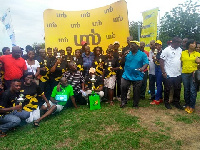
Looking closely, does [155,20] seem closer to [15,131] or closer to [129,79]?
[129,79]

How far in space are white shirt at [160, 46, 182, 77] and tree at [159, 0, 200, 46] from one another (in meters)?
7.49

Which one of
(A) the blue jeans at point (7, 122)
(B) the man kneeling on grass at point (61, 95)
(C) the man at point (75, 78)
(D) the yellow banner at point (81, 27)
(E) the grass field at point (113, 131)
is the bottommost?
(E) the grass field at point (113, 131)

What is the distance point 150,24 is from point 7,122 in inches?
328

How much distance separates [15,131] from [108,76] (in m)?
3.25

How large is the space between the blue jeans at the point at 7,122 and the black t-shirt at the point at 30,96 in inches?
17.8

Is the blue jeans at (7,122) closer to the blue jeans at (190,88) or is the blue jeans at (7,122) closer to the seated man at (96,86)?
the seated man at (96,86)

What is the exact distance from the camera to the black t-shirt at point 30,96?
5.16 m

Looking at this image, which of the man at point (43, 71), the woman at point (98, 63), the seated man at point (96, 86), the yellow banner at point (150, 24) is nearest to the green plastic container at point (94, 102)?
the seated man at point (96, 86)

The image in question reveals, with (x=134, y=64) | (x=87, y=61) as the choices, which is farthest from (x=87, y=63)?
(x=134, y=64)

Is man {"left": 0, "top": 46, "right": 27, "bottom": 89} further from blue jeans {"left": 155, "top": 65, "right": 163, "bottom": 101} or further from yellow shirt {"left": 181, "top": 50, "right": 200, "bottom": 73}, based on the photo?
yellow shirt {"left": 181, "top": 50, "right": 200, "bottom": 73}

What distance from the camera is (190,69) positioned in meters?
5.71

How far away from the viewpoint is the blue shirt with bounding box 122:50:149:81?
6.04 metres

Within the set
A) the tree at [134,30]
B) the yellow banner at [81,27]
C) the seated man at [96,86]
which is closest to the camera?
the seated man at [96,86]

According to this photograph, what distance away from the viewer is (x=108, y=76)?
679cm
